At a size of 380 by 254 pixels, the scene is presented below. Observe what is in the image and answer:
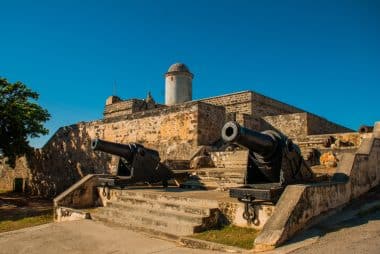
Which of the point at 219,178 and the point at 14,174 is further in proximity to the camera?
the point at 14,174

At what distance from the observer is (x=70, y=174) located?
19891 mm

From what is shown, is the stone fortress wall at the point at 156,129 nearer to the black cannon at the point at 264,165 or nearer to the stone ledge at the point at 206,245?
the black cannon at the point at 264,165

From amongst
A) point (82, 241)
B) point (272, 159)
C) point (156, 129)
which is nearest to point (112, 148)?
point (82, 241)

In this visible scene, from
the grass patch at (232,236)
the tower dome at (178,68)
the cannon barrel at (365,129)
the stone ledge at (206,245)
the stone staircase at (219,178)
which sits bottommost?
the stone ledge at (206,245)

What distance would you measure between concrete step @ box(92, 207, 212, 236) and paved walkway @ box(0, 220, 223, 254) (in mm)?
193

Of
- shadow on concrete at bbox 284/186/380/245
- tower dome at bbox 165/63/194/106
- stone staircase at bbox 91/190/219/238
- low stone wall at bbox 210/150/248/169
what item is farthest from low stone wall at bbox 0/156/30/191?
shadow on concrete at bbox 284/186/380/245

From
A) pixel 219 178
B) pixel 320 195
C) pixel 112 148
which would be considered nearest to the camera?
pixel 320 195

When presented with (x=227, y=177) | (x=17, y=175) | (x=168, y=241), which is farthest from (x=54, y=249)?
(x=17, y=175)

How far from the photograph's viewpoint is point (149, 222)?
6273mm

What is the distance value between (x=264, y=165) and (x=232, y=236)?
1.38 m

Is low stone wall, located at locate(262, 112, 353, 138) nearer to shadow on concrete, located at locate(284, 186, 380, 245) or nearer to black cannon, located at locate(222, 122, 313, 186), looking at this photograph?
shadow on concrete, located at locate(284, 186, 380, 245)

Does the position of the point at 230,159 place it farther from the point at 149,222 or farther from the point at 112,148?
the point at 149,222

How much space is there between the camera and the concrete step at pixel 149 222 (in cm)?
561

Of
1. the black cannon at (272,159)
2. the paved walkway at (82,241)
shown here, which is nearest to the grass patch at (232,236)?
the paved walkway at (82,241)
